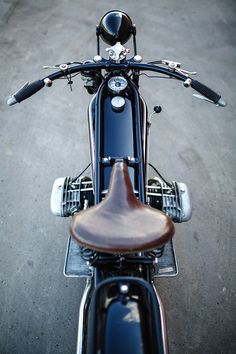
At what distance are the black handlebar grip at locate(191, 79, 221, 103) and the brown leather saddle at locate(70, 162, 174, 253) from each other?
1.04m

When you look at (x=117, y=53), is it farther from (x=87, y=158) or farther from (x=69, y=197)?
(x=87, y=158)

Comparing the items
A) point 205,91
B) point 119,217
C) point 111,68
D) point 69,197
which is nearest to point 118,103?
point 111,68

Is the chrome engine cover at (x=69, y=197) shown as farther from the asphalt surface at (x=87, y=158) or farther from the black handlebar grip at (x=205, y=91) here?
the black handlebar grip at (x=205, y=91)

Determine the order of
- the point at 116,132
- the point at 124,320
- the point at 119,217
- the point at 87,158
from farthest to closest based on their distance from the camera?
the point at 87,158, the point at 116,132, the point at 119,217, the point at 124,320

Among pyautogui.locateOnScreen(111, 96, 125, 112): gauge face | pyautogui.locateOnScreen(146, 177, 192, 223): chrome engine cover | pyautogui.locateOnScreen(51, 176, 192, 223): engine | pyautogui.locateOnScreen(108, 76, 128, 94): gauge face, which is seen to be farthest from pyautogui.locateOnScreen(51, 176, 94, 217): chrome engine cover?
pyautogui.locateOnScreen(108, 76, 128, 94): gauge face

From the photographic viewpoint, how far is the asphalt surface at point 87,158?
2418 millimetres

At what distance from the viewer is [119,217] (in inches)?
55.2

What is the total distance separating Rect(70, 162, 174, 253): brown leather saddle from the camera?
130 centimetres

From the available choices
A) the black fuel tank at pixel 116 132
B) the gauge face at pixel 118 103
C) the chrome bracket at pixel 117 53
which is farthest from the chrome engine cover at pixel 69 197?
the chrome bracket at pixel 117 53

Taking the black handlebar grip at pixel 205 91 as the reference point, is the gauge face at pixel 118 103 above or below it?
below

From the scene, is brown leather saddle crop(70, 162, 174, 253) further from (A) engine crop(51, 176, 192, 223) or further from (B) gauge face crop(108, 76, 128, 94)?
(B) gauge face crop(108, 76, 128, 94)

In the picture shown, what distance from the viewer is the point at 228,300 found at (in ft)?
8.18

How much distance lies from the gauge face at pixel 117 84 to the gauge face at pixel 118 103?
6 centimetres

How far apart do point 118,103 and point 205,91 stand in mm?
662
